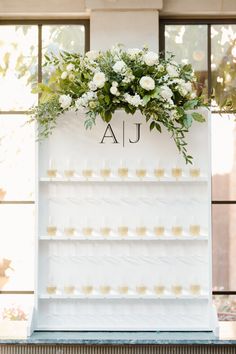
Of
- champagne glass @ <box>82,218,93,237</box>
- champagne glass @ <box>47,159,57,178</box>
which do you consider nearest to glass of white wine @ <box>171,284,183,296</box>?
champagne glass @ <box>82,218,93,237</box>

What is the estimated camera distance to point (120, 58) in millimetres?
4625

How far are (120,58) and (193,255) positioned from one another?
4.39ft

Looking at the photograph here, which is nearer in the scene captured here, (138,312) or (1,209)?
(138,312)

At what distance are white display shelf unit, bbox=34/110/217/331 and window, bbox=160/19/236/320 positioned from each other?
3.47ft

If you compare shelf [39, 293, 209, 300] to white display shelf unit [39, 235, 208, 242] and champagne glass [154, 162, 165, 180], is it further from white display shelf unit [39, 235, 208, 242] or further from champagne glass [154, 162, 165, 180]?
champagne glass [154, 162, 165, 180]

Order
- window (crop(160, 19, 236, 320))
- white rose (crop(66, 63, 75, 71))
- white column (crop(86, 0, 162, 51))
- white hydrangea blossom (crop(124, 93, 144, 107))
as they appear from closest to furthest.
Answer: white hydrangea blossom (crop(124, 93, 144, 107)) < white rose (crop(66, 63, 75, 71)) < white column (crop(86, 0, 162, 51)) < window (crop(160, 19, 236, 320))

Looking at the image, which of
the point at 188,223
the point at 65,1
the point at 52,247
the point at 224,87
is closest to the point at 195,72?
the point at 224,87

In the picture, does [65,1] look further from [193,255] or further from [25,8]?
[193,255]

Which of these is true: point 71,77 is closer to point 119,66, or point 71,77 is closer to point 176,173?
point 119,66

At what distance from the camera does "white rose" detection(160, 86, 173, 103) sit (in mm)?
4461

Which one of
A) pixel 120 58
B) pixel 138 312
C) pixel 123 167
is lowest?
pixel 138 312

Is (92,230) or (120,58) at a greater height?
(120,58)

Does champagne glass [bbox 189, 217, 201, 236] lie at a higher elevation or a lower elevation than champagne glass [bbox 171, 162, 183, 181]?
lower

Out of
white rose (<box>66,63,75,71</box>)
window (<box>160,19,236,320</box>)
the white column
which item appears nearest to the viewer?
white rose (<box>66,63,75,71</box>)
